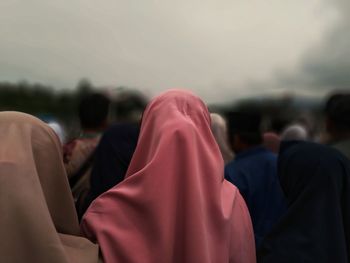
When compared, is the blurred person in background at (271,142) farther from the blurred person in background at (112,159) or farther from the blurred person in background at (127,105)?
the blurred person in background at (112,159)

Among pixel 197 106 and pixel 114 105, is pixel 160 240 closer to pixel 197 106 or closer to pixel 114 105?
pixel 197 106

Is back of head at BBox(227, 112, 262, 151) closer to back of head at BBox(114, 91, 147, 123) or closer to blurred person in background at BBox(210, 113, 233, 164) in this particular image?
blurred person in background at BBox(210, 113, 233, 164)

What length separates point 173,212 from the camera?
1.26m

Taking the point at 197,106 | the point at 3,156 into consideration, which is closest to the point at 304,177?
the point at 197,106

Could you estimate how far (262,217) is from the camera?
212 cm

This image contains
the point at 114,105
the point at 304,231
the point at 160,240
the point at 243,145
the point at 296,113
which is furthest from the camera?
the point at 296,113

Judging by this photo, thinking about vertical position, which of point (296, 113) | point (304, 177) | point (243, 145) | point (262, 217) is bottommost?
point (296, 113)

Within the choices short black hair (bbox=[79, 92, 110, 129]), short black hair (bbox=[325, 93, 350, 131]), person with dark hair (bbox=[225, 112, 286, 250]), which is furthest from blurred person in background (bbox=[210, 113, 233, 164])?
short black hair (bbox=[325, 93, 350, 131])

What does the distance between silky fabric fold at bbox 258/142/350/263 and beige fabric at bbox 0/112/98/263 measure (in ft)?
2.01

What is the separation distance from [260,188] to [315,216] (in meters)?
0.78

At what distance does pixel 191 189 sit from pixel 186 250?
175mm

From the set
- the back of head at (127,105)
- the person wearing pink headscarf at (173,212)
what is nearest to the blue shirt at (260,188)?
the person wearing pink headscarf at (173,212)

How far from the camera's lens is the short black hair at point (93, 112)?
2596mm

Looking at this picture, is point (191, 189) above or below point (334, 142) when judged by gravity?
above
